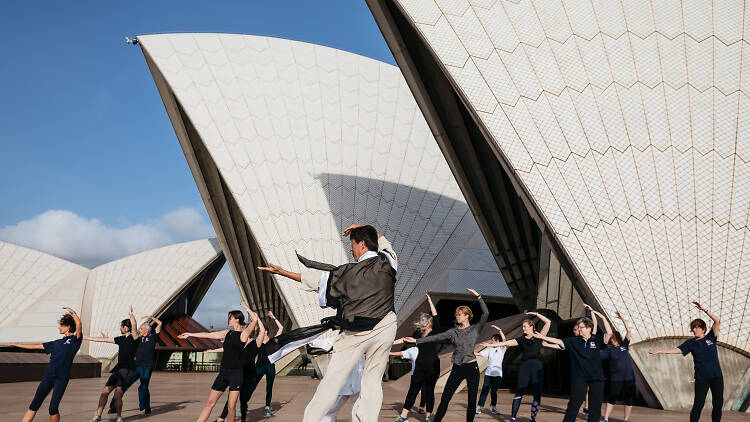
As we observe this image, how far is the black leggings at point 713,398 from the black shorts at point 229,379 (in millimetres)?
4316

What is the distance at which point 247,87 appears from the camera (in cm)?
2005

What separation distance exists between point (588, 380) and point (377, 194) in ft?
49.2

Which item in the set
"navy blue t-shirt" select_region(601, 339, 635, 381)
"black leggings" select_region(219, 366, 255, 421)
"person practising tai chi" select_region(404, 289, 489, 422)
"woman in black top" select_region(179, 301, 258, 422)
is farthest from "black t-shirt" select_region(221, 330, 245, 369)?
"navy blue t-shirt" select_region(601, 339, 635, 381)

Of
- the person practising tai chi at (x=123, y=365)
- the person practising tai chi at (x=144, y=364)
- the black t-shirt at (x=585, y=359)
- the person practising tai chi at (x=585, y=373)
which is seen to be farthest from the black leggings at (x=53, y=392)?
the black t-shirt at (x=585, y=359)

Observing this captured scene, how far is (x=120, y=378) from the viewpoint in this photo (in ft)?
22.3

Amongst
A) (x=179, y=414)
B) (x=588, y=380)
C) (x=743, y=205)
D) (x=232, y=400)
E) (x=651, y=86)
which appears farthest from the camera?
(x=651, y=86)

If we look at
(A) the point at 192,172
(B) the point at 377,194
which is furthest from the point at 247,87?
(B) the point at 377,194

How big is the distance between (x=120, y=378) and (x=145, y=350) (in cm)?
84

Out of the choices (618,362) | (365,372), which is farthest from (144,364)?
(618,362)

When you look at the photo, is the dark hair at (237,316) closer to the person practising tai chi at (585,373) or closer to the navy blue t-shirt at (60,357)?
the navy blue t-shirt at (60,357)

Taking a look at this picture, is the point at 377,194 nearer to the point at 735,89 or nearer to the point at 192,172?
the point at 192,172

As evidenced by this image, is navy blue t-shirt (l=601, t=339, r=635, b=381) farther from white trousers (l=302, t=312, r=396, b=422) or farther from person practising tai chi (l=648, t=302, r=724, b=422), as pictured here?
white trousers (l=302, t=312, r=396, b=422)

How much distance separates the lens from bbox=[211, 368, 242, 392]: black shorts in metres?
5.65

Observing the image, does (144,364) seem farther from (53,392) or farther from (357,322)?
(357,322)
